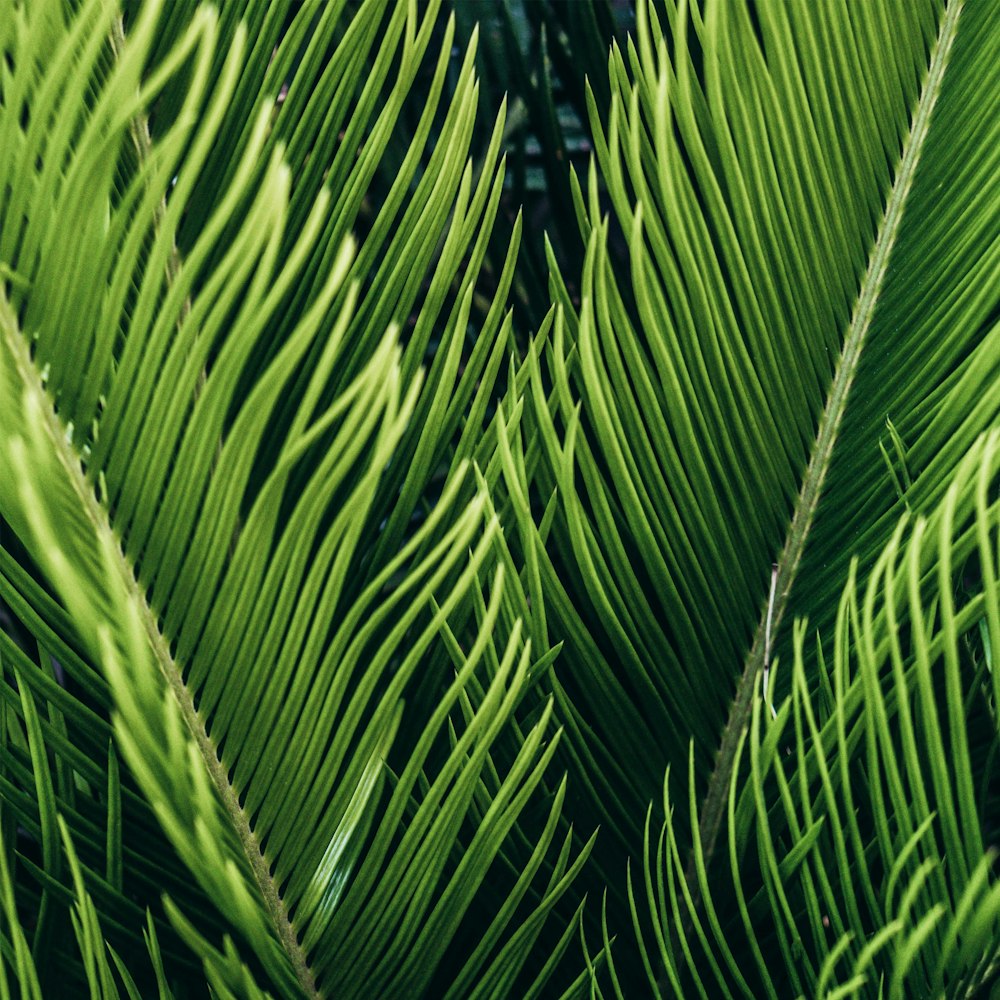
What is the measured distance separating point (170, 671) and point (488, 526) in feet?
0.41

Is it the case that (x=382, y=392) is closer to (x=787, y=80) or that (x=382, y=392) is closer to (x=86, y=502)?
(x=86, y=502)

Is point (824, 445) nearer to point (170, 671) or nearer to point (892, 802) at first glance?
point (892, 802)

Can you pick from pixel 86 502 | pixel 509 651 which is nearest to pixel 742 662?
pixel 509 651

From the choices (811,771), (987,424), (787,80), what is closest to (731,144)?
(787,80)

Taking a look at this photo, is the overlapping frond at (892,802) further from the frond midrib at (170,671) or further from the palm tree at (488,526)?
the frond midrib at (170,671)

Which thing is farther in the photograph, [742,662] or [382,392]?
[742,662]

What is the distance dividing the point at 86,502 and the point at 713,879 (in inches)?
12.4

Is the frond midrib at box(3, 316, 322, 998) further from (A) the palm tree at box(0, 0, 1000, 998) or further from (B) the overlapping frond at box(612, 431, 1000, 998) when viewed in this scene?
(B) the overlapping frond at box(612, 431, 1000, 998)

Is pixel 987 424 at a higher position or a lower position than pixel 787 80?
lower

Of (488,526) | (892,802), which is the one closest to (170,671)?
(488,526)

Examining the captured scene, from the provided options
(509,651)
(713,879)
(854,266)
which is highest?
(854,266)

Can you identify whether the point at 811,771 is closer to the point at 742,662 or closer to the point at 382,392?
the point at 742,662

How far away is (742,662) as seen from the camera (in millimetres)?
467

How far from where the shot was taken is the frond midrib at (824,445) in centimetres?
47
